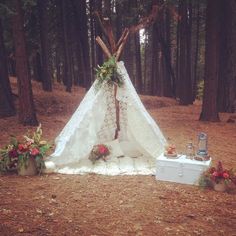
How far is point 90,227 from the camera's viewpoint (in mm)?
4902

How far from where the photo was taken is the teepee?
7.70 meters

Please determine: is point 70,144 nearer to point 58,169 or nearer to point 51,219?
point 58,169

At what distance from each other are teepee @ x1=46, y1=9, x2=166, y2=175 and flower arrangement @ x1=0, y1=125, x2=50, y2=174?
309mm

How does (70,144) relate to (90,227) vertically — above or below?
above

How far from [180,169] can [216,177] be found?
0.69 m

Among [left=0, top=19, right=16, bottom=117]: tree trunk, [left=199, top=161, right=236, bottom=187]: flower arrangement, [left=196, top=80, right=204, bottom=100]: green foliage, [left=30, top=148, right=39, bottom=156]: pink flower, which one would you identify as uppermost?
[left=0, top=19, right=16, bottom=117]: tree trunk

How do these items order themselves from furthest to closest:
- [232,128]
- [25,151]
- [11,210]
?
[232,128] → [25,151] → [11,210]

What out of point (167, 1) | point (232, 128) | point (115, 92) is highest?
point (167, 1)

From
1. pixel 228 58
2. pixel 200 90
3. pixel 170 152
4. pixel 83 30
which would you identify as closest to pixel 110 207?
pixel 170 152

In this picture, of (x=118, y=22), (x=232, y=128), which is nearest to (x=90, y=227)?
(x=232, y=128)

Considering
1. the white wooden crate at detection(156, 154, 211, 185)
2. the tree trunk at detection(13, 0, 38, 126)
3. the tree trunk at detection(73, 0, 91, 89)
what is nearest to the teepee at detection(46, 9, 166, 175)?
the white wooden crate at detection(156, 154, 211, 185)

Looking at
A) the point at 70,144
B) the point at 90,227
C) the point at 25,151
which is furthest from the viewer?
the point at 70,144

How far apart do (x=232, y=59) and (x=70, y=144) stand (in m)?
10.5

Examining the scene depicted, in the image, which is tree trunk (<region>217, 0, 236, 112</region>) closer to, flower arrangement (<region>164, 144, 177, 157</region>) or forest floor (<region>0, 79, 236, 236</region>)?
forest floor (<region>0, 79, 236, 236</region>)
